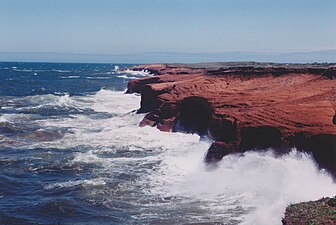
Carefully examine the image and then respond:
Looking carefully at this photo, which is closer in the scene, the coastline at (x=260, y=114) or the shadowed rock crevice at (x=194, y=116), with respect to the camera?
the coastline at (x=260, y=114)

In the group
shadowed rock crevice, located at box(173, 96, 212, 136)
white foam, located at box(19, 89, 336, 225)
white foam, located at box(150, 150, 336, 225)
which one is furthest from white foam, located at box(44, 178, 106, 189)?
shadowed rock crevice, located at box(173, 96, 212, 136)

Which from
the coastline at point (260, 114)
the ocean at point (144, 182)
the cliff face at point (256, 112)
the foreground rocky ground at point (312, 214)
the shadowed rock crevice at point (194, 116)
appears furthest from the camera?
the shadowed rock crevice at point (194, 116)

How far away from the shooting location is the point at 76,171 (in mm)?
17406

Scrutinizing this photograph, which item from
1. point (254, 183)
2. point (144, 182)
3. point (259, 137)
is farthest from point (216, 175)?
point (144, 182)

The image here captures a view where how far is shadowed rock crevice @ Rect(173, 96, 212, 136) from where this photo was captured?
2376 centimetres

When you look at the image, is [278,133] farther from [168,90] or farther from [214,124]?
[168,90]

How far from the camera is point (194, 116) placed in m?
25.2

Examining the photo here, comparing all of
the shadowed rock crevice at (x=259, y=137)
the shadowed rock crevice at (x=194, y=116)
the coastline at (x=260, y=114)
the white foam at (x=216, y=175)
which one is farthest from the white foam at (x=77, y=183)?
the shadowed rock crevice at (x=194, y=116)

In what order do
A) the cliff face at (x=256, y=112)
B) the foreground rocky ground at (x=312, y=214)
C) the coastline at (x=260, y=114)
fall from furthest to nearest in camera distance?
1. the cliff face at (x=256, y=112)
2. the coastline at (x=260, y=114)
3. the foreground rocky ground at (x=312, y=214)

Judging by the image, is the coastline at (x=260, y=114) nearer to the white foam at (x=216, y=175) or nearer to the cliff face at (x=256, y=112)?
the cliff face at (x=256, y=112)

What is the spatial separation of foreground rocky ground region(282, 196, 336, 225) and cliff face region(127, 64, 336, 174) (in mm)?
6024

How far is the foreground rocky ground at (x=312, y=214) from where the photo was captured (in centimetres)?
781

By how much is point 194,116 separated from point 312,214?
17.2 metres

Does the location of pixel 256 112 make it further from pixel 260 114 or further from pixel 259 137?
pixel 259 137
